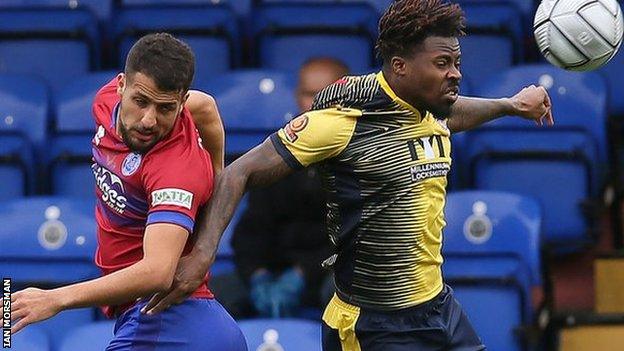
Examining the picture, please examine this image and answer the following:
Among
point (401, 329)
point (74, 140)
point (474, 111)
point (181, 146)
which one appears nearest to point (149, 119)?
point (181, 146)

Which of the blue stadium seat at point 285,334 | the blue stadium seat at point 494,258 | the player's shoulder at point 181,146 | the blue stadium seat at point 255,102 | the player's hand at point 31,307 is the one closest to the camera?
the player's hand at point 31,307

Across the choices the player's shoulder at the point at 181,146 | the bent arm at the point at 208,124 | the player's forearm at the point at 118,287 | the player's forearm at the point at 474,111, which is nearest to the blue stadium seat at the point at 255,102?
the player's forearm at the point at 474,111

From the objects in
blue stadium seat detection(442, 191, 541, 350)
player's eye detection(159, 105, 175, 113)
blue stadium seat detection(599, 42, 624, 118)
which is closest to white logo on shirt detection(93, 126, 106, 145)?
player's eye detection(159, 105, 175, 113)

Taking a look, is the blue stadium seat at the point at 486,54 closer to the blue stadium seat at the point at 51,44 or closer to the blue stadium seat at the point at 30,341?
the blue stadium seat at the point at 51,44

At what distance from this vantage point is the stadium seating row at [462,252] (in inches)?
263

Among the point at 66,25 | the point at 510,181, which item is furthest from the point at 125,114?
the point at 66,25

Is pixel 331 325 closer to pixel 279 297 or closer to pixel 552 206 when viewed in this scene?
pixel 279 297

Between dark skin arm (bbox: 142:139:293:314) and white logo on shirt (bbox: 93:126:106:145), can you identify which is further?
white logo on shirt (bbox: 93:126:106:145)

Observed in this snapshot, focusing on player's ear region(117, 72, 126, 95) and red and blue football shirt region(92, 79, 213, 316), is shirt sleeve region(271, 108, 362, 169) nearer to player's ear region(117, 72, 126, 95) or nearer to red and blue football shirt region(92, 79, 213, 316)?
red and blue football shirt region(92, 79, 213, 316)

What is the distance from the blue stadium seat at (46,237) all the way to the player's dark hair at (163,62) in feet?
8.77

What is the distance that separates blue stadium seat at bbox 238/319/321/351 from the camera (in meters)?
6.13

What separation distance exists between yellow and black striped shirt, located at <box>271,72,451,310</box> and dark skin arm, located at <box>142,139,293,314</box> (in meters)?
0.06

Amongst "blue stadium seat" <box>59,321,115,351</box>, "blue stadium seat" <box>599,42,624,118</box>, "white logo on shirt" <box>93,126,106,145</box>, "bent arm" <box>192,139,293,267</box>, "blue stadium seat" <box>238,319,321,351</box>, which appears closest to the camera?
"bent arm" <box>192,139,293,267</box>

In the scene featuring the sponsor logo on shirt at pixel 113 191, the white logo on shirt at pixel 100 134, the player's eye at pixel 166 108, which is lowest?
the sponsor logo on shirt at pixel 113 191
